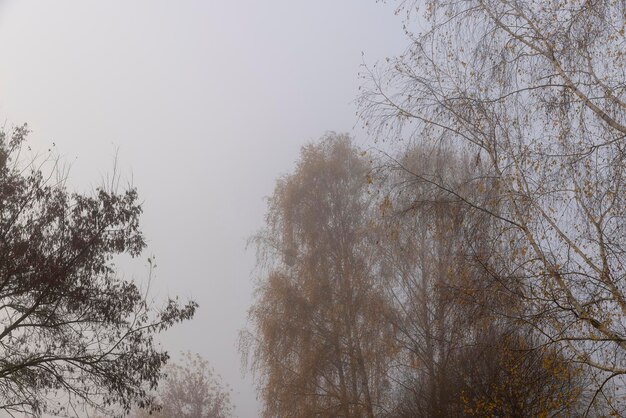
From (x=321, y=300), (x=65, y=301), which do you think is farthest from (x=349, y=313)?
(x=65, y=301)

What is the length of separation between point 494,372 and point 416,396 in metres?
2.82

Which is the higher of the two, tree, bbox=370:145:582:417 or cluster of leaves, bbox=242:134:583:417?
cluster of leaves, bbox=242:134:583:417

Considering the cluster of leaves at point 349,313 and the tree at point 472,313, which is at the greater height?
the cluster of leaves at point 349,313

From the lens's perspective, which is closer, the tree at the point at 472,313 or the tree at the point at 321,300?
the tree at the point at 472,313

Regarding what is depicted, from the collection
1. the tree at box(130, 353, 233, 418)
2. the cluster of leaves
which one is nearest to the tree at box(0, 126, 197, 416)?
the cluster of leaves

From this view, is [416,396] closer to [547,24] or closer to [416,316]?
[416,316]

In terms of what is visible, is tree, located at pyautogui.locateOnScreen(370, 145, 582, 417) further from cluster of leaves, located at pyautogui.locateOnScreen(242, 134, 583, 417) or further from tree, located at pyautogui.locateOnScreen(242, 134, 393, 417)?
tree, located at pyautogui.locateOnScreen(242, 134, 393, 417)

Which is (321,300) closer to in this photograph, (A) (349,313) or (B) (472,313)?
(A) (349,313)

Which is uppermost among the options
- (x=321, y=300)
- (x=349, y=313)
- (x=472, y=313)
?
(x=321, y=300)

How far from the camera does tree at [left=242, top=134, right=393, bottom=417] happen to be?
1506 centimetres

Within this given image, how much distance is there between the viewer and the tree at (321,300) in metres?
15.1

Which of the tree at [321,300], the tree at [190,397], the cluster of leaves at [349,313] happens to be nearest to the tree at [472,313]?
the cluster of leaves at [349,313]

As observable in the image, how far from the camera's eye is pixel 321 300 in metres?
16.1

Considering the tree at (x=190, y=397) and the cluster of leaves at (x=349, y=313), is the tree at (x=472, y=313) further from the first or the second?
the tree at (x=190, y=397)
